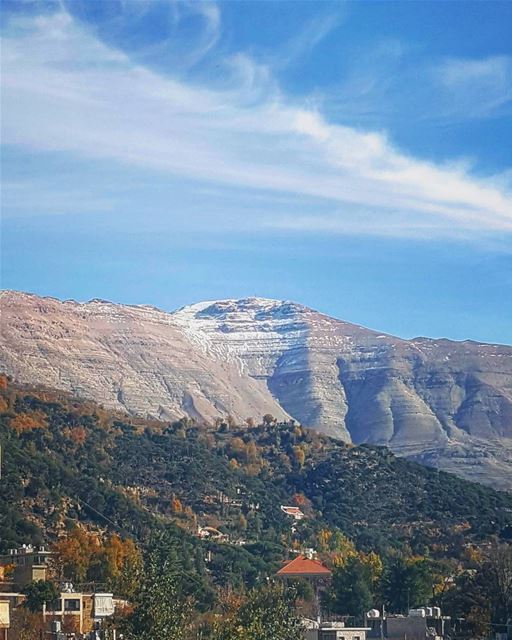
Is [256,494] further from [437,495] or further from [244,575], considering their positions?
[244,575]

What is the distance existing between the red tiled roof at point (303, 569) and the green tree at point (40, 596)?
2709 centimetres

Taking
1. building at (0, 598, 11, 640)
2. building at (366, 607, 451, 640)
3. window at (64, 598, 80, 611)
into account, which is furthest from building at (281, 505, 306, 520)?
building at (0, 598, 11, 640)

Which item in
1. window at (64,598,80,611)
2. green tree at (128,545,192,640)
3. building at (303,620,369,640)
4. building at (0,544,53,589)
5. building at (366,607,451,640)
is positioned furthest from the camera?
building at (0,544,53,589)

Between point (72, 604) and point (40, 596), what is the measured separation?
1.72 meters

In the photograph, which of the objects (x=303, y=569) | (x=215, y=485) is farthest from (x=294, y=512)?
(x=303, y=569)

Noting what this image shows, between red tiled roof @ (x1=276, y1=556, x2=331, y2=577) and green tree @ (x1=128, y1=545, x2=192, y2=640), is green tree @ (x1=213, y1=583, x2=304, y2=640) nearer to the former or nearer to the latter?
green tree @ (x1=128, y1=545, x2=192, y2=640)

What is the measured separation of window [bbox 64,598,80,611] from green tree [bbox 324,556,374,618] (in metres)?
18.1

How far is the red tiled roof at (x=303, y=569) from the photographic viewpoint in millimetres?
101938

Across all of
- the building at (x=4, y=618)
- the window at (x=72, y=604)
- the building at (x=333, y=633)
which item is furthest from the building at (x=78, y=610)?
the building at (x=333, y=633)

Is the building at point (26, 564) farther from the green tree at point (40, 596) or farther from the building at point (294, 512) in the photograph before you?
the building at point (294, 512)

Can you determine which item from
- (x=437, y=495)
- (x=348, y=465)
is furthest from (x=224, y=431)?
(x=437, y=495)

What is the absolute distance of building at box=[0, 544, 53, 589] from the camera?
86750 mm

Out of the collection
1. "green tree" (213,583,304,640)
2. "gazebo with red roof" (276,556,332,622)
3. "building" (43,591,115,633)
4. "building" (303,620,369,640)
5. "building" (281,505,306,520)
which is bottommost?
"building" (303,620,369,640)

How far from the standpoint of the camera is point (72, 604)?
76.4 meters
